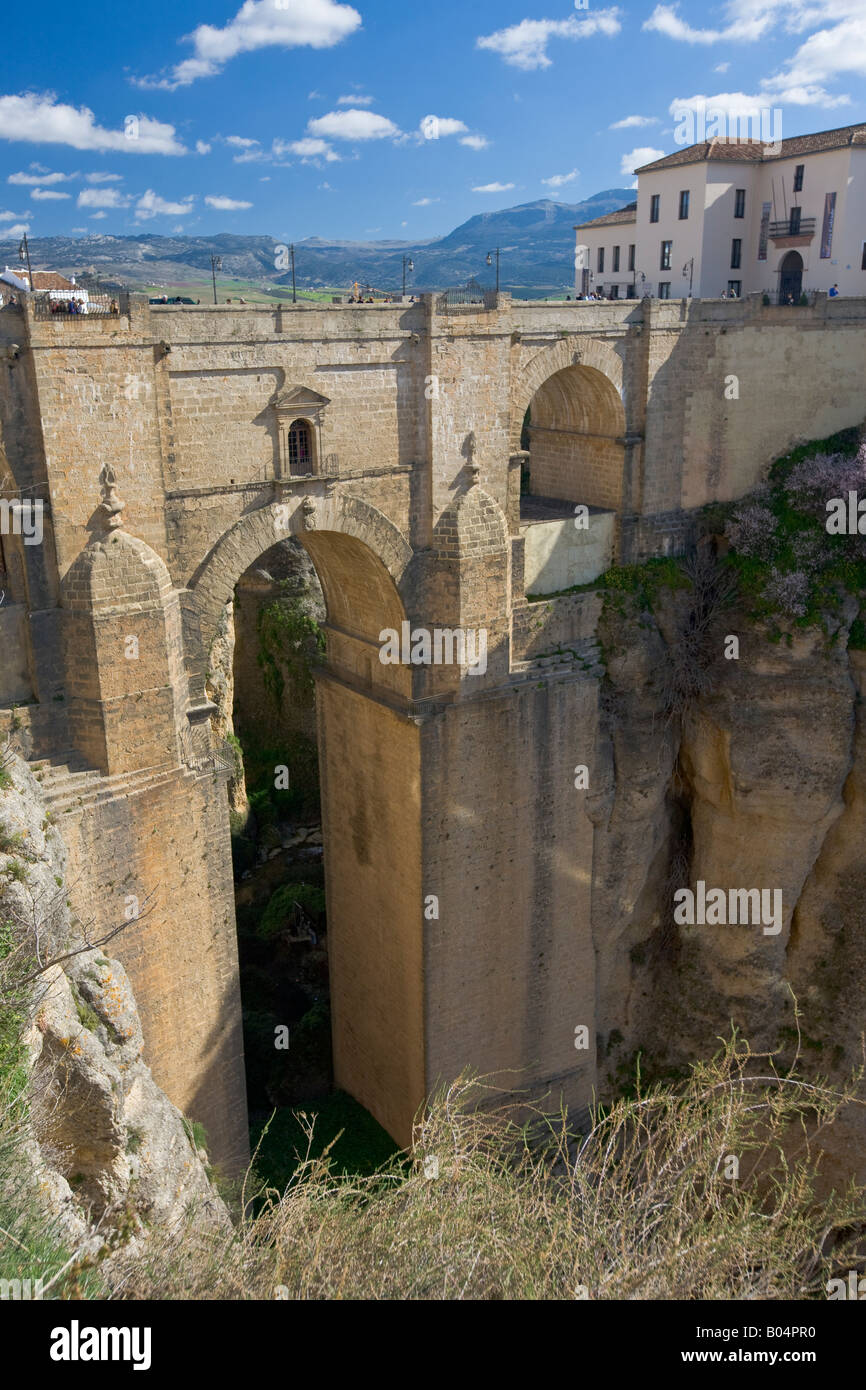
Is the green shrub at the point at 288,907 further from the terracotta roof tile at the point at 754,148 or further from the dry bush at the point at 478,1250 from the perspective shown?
the terracotta roof tile at the point at 754,148

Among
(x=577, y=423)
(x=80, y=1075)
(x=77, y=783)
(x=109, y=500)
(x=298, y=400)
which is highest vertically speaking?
(x=298, y=400)

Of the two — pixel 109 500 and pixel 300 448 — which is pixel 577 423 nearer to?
pixel 300 448

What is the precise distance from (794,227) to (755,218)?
5.71ft

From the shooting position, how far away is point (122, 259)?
35406 millimetres

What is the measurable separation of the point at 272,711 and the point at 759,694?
13971 mm

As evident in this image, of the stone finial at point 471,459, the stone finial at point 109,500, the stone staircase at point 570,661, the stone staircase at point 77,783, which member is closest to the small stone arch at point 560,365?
the stone finial at point 471,459

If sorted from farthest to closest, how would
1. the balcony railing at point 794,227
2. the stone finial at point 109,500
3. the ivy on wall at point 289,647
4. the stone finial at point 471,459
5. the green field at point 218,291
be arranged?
the balcony railing at point 794,227 → the ivy on wall at point 289,647 → the green field at point 218,291 → the stone finial at point 471,459 → the stone finial at point 109,500

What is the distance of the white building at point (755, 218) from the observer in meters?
27.6

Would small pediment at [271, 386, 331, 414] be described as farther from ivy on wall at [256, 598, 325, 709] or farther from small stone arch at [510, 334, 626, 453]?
ivy on wall at [256, 598, 325, 709]

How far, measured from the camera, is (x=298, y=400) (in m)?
14.5

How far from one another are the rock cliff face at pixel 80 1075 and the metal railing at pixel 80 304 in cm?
498

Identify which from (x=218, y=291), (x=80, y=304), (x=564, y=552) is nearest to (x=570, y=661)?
(x=564, y=552)

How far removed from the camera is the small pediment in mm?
14242
